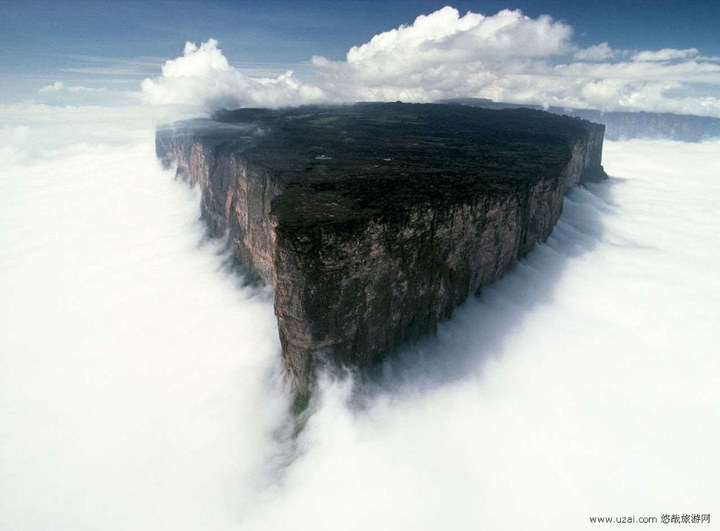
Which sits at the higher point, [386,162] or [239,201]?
[386,162]

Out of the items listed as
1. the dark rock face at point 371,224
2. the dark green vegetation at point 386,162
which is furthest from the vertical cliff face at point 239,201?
the dark green vegetation at point 386,162

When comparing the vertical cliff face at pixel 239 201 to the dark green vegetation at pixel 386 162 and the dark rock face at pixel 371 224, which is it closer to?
the dark rock face at pixel 371 224

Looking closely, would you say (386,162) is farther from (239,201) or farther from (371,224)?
(371,224)

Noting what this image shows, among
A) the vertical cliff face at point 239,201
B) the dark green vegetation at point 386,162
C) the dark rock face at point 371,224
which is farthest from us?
the vertical cliff face at point 239,201

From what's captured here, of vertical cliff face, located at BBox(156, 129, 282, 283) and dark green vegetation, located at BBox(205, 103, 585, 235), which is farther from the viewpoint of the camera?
vertical cliff face, located at BBox(156, 129, 282, 283)

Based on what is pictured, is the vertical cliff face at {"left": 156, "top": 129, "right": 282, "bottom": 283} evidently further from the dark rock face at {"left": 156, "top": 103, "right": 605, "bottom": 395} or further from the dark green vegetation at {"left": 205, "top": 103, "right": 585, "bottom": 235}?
the dark green vegetation at {"left": 205, "top": 103, "right": 585, "bottom": 235}

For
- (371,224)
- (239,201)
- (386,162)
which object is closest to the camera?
(371,224)

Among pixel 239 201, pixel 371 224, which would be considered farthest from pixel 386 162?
pixel 371 224

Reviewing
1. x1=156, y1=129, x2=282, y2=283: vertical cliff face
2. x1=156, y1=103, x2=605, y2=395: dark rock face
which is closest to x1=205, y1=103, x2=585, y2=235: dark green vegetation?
x1=156, y1=103, x2=605, y2=395: dark rock face

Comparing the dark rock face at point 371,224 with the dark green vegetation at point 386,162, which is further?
the dark green vegetation at point 386,162
